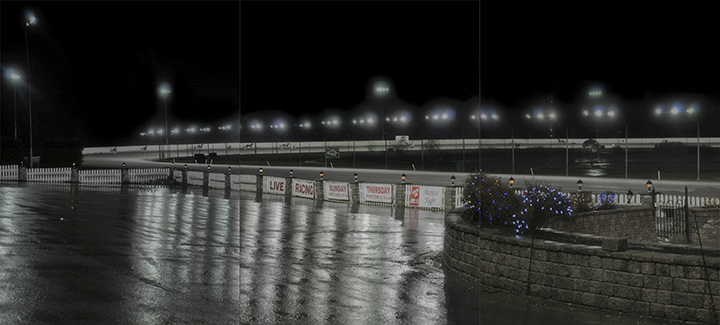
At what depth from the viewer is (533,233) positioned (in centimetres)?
852

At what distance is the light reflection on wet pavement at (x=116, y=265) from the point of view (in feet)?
23.9

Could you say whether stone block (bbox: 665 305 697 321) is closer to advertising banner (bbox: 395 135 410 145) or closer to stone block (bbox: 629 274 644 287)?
stone block (bbox: 629 274 644 287)

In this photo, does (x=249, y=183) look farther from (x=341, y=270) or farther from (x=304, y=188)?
(x=341, y=270)

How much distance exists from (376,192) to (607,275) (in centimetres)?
1762

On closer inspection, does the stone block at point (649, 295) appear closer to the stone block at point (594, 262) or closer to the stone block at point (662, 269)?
the stone block at point (662, 269)

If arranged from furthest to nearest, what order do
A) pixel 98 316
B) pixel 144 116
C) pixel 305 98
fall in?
1. pixel 305 98
2. pixel 144 116
3. pixel 98 316

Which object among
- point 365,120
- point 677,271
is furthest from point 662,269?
point 365,120

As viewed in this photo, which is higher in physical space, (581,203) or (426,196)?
(581,203)

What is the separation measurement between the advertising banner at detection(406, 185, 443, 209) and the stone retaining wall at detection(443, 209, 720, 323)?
13.5 metres

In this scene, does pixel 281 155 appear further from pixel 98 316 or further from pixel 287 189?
pixel 98 316

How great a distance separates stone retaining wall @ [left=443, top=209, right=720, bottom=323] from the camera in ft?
22.9

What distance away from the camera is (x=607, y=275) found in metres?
7.64

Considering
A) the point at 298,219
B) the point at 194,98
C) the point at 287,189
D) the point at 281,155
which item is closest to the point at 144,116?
the point at 194,98

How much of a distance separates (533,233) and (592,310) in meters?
1.35
